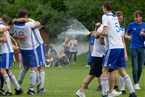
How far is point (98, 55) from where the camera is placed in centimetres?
1339

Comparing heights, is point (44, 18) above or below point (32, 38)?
below

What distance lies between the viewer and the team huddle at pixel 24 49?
547 inches

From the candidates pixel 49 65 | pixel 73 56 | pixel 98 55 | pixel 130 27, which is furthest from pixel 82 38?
pixel 98 55

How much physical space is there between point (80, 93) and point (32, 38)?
2.16m

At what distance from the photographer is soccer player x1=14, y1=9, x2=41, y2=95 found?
46.2 ft

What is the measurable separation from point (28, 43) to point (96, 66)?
2.01 m

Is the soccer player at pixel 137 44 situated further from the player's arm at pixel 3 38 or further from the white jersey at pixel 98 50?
the player's arm at pixel 3 38

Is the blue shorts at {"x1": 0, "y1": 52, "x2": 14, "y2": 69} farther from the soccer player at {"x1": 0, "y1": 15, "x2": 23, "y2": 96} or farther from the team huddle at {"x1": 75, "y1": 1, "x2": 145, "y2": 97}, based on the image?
the team huddle at {"x1": 75, "y1": 1, "x2": 145, "y2": 97}

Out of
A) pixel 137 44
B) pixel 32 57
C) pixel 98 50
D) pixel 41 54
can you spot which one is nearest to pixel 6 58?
pixel 32 57

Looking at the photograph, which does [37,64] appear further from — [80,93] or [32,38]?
[80,93]

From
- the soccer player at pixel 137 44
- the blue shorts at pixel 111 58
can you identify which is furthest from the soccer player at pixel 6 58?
the soccer player at pixel 137 44

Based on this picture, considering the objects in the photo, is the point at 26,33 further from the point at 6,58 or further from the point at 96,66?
the point at 96,66

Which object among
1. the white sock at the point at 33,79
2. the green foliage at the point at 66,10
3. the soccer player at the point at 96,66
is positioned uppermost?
the soccer player at the point at 96,66

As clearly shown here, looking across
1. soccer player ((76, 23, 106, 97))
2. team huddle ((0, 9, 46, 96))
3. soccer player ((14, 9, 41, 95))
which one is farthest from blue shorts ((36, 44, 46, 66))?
soccer player ((76, 23, 106, 97))
